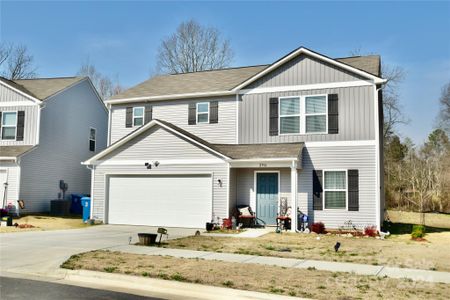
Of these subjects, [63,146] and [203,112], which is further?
[63,146]

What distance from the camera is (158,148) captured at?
63.3 ft

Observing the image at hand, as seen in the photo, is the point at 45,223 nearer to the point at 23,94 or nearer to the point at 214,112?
the point at 23,94

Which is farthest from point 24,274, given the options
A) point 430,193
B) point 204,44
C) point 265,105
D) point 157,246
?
point 204,44

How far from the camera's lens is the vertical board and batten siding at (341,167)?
16.8m

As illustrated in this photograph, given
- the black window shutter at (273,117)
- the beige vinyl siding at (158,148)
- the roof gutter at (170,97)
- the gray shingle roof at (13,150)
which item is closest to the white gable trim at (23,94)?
the gray shingle roof at (13,150)

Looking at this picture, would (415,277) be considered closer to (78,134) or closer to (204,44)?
(78,134)

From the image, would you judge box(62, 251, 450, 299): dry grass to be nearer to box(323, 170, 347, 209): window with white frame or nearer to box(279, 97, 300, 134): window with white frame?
box(323, 170, 347, 209): window with white frame

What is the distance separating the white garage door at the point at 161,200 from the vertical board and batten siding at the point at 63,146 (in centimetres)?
608

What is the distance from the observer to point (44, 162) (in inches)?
964

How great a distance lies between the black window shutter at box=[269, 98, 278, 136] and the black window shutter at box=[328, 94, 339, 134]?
7.61ft

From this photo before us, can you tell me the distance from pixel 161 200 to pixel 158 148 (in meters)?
2.37

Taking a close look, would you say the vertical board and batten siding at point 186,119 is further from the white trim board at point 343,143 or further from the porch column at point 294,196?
the porch column at point 294,196

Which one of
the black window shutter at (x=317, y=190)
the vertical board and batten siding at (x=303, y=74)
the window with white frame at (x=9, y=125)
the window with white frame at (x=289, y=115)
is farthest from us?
the window with white frame at (x=9, y=125)

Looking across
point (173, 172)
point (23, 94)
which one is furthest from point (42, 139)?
point (173, 172)
